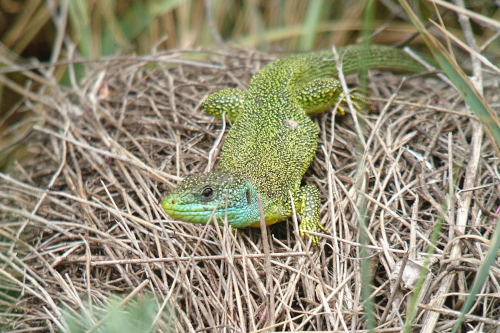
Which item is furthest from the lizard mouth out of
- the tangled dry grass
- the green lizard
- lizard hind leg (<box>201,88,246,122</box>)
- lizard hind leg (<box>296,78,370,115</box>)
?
lizard hind leg (<box>296,78,370,115</box>)

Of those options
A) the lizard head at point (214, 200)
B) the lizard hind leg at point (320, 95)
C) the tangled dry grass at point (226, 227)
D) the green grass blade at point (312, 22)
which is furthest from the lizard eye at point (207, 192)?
the green grass blade at point (312, 22)

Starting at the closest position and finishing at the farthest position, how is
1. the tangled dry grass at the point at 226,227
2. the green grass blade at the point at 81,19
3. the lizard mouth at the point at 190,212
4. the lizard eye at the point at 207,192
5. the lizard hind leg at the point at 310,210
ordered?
the tangled dry grass at the point at 226,227, the lizard mouth at the point at 190,212, the lizard eye at the point at 207,192, the lizard hind leg at the point at 310,210, the green grass blade at the point at 81,19

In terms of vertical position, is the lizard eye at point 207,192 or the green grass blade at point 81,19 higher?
the green grass blade at point 81,19

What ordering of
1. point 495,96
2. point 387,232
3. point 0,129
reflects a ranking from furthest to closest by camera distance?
point 0,129 < point 495,96 < point 387,232

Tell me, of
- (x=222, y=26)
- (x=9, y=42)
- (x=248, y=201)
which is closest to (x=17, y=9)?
(x=9, y=42)

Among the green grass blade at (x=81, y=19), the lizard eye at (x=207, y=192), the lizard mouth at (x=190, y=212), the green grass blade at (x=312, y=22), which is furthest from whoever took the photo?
the green grass blade at (x=312, y=22)

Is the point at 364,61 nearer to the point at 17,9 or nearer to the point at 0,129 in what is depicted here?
the point at 17,9

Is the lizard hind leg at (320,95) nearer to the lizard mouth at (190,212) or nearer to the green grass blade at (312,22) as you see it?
the lizard mouth at (190,212)

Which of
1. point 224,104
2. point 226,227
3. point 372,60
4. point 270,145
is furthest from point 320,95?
point 226,227

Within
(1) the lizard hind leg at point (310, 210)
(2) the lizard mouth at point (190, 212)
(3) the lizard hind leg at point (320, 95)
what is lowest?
(1) the lizard hind leg at point (310, 210)
